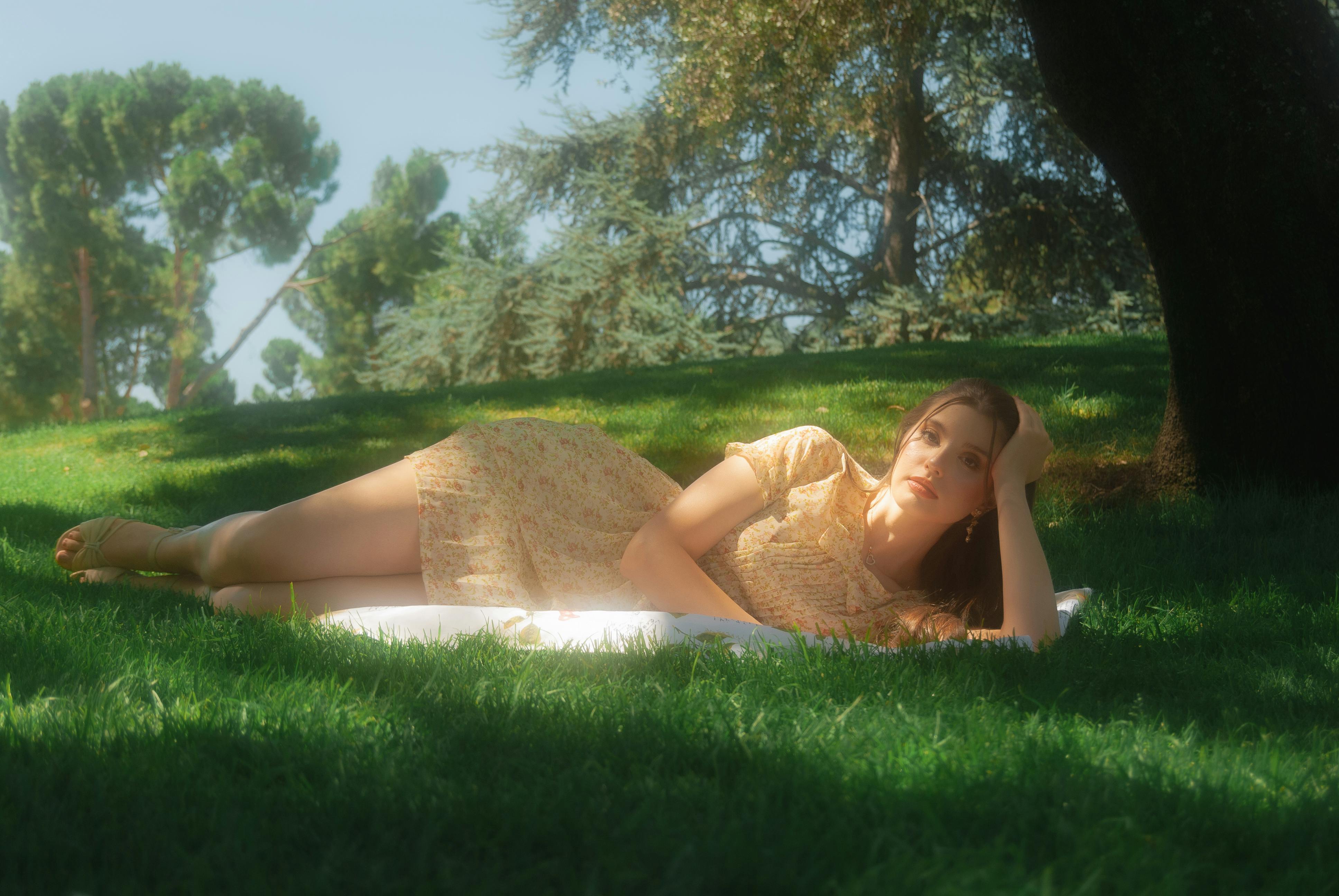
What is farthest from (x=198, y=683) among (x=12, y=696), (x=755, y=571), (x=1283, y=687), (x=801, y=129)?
(x=801, y=129)

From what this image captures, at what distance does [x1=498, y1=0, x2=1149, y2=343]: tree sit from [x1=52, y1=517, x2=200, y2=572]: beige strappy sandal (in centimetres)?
1051

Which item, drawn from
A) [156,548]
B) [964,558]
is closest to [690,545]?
[964,558]

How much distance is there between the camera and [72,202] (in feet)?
92.5

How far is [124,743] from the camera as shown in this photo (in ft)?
6.68

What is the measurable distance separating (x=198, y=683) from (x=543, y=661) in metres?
0.90

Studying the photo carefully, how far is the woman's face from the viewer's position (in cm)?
338

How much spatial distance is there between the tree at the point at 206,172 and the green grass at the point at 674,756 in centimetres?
2872

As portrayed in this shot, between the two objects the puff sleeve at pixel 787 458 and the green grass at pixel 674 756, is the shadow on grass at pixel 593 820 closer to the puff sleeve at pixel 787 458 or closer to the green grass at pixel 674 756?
the green grass at pixel 674 756

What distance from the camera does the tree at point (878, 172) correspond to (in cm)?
1545

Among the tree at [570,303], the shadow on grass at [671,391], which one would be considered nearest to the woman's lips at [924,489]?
the shadow on grass at [671,391]

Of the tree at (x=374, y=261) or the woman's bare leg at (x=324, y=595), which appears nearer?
the woman's bare leg at (x=324, y=595)

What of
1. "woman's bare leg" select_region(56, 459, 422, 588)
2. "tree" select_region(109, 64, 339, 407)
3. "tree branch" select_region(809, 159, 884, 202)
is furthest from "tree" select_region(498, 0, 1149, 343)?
"tree" select_region(109, 64, 339, 407)

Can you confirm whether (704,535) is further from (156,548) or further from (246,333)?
(246,333)

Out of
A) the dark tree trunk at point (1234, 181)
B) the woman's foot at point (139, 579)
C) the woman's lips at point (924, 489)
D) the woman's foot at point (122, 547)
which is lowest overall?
the woman's foot at point (139, 579)
